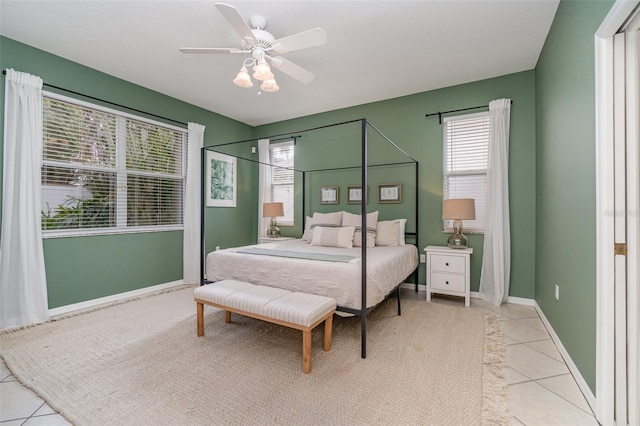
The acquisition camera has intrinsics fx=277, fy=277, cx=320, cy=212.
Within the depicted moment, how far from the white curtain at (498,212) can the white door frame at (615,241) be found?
75.7 inches

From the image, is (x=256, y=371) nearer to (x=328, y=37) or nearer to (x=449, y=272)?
(x=449, y=272)

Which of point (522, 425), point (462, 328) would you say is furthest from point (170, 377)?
point (462, 328)

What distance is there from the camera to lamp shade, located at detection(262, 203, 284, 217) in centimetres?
459

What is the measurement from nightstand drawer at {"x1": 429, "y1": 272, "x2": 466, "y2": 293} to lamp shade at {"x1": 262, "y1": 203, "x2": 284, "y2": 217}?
2.48 m

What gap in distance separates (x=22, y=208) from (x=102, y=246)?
Result: 32.6 inches

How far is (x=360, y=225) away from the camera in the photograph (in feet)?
12.6

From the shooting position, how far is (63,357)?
2.07m

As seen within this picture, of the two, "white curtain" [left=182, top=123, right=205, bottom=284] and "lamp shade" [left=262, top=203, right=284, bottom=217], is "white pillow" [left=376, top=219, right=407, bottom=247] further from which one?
A: "white curtain" [left=182, top=123, right=205, bottom=284]

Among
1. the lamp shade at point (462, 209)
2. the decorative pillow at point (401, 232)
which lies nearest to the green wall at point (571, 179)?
the lamp shade at point (462, 209)

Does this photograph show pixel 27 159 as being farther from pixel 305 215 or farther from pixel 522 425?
pixel 522 425

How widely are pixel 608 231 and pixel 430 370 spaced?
1306 mm

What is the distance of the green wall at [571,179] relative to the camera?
158 cm

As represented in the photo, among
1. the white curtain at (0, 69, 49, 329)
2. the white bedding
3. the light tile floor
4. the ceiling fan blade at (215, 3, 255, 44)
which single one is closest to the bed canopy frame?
the white bedding

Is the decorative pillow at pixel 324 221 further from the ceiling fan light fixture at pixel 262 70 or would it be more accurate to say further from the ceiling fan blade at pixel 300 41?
the ceiling fan blade at pixel 300 41
